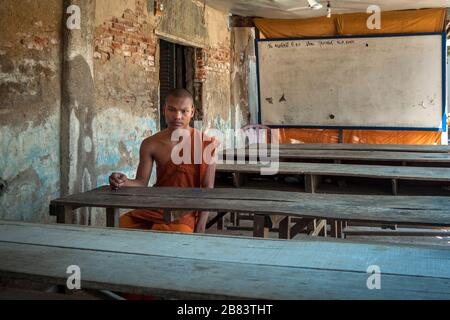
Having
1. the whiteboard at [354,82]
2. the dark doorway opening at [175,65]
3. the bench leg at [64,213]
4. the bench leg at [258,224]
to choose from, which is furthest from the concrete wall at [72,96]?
the whiteboard at [354,82]

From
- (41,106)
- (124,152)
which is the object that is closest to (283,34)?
(124,152)

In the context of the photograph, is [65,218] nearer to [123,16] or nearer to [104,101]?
[104,101]

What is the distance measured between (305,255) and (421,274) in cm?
37

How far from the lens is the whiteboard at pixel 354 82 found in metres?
8.65

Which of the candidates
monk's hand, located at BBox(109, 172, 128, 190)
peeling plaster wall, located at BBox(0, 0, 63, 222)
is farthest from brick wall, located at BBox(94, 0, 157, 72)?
monk's hand, located at BBox(109, 172, 128, 190)

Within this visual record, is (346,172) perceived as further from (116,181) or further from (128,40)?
(128,40)

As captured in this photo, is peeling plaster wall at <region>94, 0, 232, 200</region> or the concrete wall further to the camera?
peeling plaster wall at <region>94, 0, 232, 200</region>

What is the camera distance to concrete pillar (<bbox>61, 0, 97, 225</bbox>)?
185 inches

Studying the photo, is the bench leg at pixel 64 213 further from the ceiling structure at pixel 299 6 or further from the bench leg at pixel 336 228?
the ceiling structure at pixel 299 6

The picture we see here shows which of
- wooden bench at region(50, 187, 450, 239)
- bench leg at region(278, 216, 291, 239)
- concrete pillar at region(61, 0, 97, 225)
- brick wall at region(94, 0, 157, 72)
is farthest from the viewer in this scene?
brick wall at region(94, 0, 157, 72)

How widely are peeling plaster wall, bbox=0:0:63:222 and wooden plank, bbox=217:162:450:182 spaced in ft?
5.20

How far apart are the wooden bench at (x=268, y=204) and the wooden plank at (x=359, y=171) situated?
0.99 m

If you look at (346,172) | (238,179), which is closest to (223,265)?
(346,172)

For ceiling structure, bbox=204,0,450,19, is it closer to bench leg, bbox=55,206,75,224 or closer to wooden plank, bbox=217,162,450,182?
wooden plank, bbox=217,162,450,182
